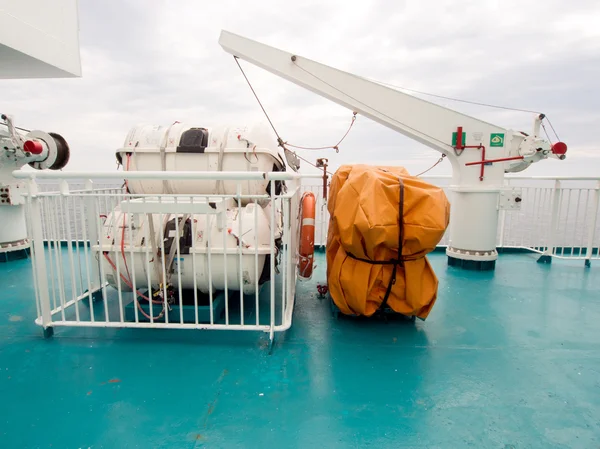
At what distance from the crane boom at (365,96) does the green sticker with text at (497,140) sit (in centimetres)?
5

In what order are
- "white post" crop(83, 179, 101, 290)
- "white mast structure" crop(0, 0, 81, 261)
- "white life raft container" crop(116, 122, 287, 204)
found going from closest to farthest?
"white mast structure" crop(0, 0, 81, 261) → "white life raft container" crop(116, 122, 287, 204) → "white post" crop(83, 179, 101, 290)

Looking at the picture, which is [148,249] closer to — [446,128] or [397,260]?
[397,260]

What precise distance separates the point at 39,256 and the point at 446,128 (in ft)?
14.3

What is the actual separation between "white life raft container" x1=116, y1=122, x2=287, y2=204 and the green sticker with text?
9.64ft

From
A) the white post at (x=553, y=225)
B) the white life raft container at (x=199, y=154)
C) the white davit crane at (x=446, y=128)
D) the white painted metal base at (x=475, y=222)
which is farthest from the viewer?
the white post at (x=553, y=225)

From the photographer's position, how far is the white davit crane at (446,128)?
4.32 metres

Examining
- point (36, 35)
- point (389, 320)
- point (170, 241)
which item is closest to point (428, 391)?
point (389, 320)

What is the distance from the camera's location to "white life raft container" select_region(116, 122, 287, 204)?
9.77 feet

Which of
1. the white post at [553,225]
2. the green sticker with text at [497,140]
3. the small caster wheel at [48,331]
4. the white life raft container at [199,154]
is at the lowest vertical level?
the small caster wheel at [48,331]

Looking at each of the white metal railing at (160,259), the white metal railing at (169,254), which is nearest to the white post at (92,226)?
the white metal railing at (160,259)

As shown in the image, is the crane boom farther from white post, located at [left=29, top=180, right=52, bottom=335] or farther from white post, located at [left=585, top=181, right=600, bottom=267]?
white post, located at [left=29, top=180, right=52, bottom=335]

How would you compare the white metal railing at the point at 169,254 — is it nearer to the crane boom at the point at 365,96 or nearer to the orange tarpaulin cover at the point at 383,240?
the orange tarpaulin cover at the point at 383,240

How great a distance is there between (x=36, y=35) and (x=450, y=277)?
452cm

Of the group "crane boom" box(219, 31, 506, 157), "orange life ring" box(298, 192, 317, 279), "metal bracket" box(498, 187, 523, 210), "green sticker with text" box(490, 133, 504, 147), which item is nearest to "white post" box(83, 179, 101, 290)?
"orange life ring" box(298, 192, 317, 279)
